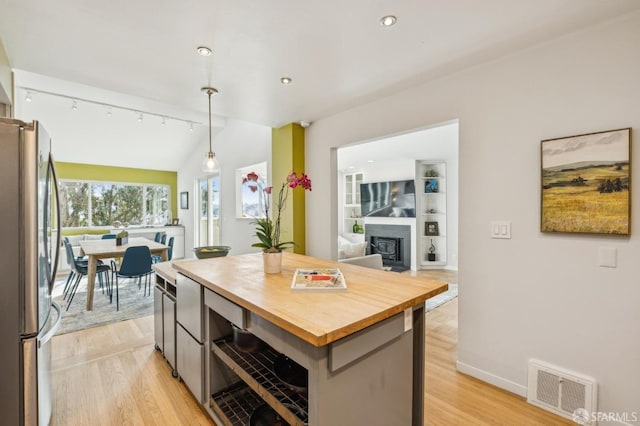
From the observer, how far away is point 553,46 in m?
1.86

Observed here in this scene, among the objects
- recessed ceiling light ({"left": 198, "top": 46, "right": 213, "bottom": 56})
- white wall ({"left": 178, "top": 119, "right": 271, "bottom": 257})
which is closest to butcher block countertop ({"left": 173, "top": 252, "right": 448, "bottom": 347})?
recessed ceiling light ({"left": 198, "top": 46, "right": 213, "bottom": 56})

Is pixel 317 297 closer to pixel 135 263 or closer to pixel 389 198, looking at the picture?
pixel 135 263

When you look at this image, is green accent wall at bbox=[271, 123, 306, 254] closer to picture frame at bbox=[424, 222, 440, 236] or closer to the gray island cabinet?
the gray island cabinet

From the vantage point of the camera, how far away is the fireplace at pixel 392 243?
6270mm

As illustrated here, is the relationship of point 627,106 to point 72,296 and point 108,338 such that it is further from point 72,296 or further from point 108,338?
point 72,296

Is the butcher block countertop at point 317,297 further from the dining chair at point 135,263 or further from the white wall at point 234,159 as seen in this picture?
the white wall at point 234,159

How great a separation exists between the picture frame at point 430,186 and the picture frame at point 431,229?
694 millimetres

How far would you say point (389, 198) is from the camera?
6.59 meters

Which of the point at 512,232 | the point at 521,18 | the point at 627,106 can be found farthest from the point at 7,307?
the point at 627,106

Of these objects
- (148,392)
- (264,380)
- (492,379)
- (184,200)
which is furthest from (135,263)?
(492,379)

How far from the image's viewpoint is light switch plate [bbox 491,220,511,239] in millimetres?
2078

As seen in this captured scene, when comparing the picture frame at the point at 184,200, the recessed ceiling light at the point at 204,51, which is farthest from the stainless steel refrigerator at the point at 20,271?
the picture frame at the point at 184,200

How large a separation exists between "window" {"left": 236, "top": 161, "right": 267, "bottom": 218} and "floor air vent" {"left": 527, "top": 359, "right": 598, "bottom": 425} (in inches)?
157

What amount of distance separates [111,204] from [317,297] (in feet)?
25.3
